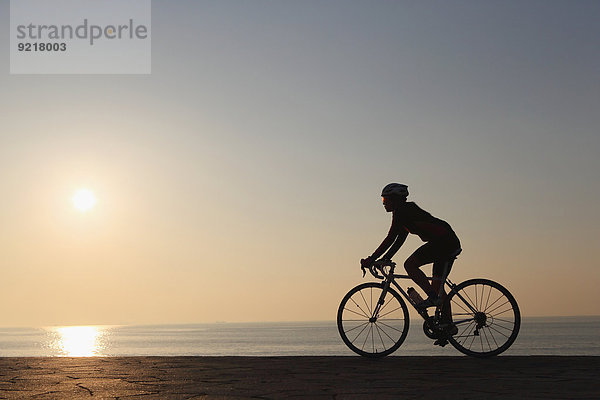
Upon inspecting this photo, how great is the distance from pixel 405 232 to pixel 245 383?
3.40 m

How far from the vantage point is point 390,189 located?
903 centimetres

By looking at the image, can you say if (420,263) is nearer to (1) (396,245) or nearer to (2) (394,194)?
(1) (396,245)

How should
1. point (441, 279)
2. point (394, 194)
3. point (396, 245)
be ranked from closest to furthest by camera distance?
point (441, 279), point (394, 194), point (396, 245)

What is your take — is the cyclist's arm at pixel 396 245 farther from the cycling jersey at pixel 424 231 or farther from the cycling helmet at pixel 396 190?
the cycling helmet at pixel 396 190

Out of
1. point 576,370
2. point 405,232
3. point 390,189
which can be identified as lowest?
point 576,370

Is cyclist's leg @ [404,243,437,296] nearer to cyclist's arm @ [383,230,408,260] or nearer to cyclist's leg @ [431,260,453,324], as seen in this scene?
cyclist's leg @ [431,260,453,324]

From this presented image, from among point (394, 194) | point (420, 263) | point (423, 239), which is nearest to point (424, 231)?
point (423, 239)

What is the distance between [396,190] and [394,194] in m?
0.06

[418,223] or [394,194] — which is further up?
[394,194]

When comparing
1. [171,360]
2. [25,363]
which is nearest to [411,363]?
[171,360]

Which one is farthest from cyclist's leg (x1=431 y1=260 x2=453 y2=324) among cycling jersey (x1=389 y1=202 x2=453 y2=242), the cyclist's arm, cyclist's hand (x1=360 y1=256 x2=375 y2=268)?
cyclist's hand (x1=360 y1=256 x2=375 y2=268)

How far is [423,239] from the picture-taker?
893cm

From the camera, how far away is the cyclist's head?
900cm

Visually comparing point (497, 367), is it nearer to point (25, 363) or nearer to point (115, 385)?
point (115, 385)
